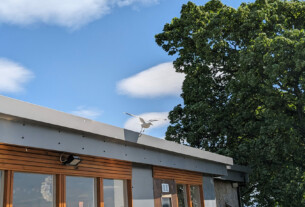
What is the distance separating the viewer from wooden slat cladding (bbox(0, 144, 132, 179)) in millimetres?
5773

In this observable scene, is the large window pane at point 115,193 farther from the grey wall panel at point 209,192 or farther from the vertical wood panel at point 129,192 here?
the grey wall panel at point 209,192

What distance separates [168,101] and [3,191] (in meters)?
17.9

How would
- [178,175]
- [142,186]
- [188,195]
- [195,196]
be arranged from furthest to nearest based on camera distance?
[195,196] < [188,195] < [178,175] < [142,186]

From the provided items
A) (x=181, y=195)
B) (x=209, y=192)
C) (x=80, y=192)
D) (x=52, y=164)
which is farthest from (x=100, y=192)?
(x=209, y=192)

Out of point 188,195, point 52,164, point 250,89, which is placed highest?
point 250,89

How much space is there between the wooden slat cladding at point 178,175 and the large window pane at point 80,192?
2345 mm

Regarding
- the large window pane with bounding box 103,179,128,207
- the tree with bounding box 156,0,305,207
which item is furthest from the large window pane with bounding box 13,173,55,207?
the tree with bounding box 156,0,305,207

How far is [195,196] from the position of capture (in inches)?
443

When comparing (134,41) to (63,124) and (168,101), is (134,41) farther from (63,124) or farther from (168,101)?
(168,101)

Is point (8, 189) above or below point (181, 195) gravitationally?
above

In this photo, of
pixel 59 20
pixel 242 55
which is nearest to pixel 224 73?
pixel 242 55

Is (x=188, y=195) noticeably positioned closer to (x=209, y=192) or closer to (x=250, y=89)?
(x=209, y=192)

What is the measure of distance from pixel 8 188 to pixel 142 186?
3.79 metres

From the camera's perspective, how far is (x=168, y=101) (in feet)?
75.9
